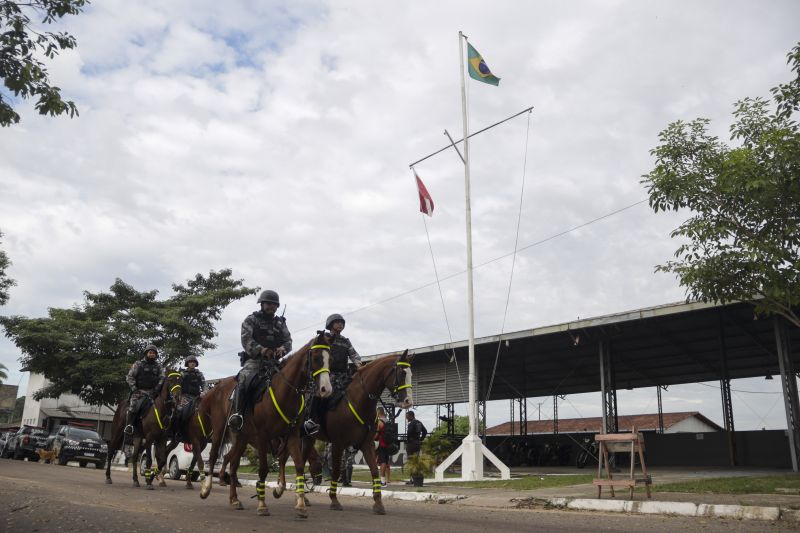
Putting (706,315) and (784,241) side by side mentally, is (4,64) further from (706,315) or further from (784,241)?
(706,315)

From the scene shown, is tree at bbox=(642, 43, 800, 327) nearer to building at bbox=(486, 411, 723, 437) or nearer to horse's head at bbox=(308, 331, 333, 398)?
horse's head at bbox=(308, 331, 333, 398)

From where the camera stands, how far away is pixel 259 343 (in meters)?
9.98

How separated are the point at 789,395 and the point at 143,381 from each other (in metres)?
17.1

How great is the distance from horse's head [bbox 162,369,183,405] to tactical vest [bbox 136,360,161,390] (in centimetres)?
67

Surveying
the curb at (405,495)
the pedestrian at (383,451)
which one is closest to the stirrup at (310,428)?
the curb at (405,495)

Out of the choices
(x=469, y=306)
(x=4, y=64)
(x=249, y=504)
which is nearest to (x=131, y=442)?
(x=249, y=504)

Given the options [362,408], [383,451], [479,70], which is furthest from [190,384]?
[479,70]

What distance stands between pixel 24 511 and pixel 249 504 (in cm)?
389

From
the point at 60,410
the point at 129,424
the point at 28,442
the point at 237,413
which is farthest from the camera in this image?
the point at 60,410

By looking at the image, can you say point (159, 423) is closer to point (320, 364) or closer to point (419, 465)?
point (419, 465)

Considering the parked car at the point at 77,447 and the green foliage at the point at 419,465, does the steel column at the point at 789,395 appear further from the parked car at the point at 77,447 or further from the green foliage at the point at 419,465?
the parked car at the point at 77,447

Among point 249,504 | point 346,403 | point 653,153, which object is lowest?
point 249,504

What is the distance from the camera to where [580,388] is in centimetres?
3781

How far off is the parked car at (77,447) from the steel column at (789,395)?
23.5 m
